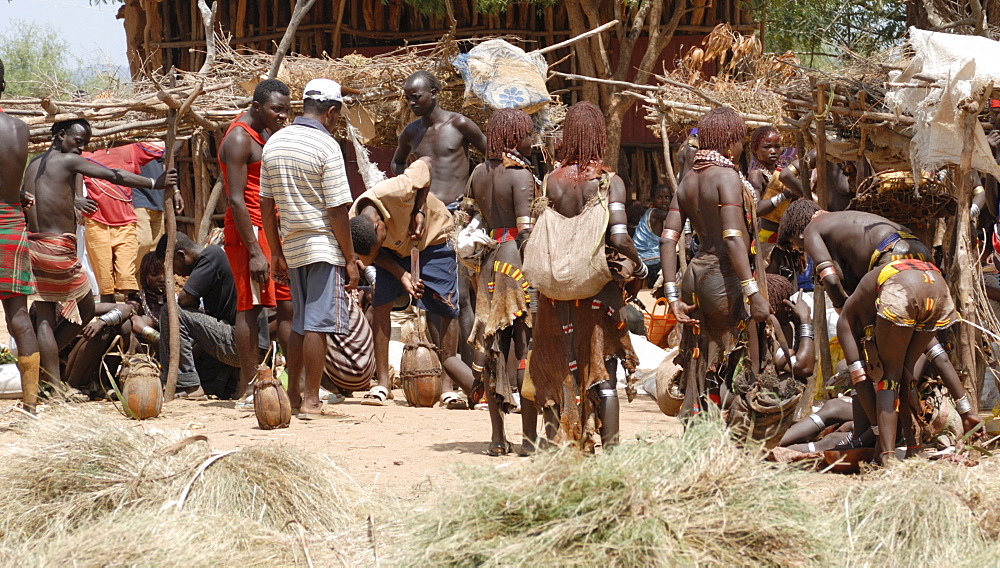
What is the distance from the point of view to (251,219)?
7.43 meters

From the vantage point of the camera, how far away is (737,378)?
5.70 meters

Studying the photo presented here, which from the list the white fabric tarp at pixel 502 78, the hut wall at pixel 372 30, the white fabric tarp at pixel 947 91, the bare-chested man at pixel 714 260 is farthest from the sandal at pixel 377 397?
the hut wall at pixel 372 30

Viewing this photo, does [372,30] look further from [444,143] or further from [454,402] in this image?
[454,402]

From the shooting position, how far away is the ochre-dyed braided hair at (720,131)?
19.2 feet

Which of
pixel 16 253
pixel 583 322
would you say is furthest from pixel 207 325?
pixel 583 322

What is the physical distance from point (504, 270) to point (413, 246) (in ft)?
5.20

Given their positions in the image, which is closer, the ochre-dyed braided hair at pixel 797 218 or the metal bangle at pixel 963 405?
the metal bangle at pixel 963 405

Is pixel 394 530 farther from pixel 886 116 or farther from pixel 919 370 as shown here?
pixel 886 116

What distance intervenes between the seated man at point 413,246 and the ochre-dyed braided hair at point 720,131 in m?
2.11

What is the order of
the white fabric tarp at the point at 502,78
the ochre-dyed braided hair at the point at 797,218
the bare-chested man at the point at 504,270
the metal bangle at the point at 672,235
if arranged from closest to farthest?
1. the metal bangle at the point at 672,235
2. the bare-chested man at the point at 504,270
3. the ochre-dyed braided hair at the point at 797,218
4. the white fabric tarp at the point at 502,78

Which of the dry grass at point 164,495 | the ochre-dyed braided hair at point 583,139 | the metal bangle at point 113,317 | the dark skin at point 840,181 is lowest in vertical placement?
the metal bangle at point 113,317

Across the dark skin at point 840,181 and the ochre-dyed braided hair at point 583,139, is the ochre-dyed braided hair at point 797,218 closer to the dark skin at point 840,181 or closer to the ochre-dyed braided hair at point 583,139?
the ochre-dyed braided hair at point 583,139

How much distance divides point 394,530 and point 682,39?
11520 mm

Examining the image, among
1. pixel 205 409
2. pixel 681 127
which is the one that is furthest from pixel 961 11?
pixel 205 409
